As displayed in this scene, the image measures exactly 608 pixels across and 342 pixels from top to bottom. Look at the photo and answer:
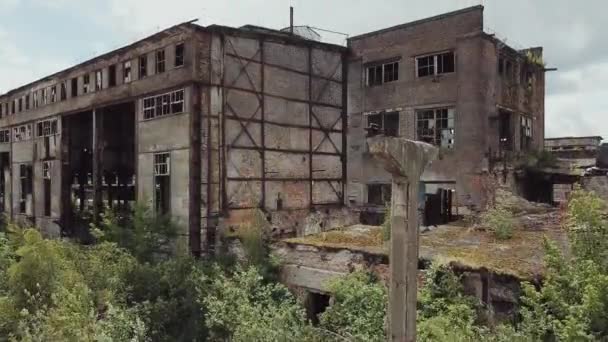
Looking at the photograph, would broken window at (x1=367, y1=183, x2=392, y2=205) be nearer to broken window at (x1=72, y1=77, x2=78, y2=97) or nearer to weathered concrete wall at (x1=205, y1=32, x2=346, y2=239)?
weathered concrete wall at (x1=205, y1=32, x2=346, y2=239)

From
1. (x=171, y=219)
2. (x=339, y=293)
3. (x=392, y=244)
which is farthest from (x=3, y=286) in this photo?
(x=392, y=244)

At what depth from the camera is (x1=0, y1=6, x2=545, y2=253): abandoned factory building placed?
18.5 metres

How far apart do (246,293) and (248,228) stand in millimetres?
3367

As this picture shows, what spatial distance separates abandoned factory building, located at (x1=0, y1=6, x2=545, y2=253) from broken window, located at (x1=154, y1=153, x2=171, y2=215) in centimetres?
6

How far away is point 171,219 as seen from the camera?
62.3 feet

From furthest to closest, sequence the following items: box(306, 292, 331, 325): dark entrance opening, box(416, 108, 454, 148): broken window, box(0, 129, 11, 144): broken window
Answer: box(0, 129, 11, 144): broken window → box(416, 108, 454, 148): broken window → box(306, 292, 331, 325): dark entrance opening

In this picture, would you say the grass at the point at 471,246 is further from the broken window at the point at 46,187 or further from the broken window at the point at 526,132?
the broken window at the point at 46,187

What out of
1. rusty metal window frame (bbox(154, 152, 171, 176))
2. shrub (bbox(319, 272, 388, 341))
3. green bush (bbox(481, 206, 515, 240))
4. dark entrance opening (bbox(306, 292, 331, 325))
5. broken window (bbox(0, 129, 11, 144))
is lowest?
dark entrance opening (bbox(306, 292, 331, 325))

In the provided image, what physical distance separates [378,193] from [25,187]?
22341mm

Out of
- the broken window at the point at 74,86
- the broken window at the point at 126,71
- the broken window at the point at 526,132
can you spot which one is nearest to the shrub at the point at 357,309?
the broken window at the point at 526,132

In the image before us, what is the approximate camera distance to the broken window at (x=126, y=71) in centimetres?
2161

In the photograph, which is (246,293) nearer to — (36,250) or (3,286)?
(36,250)

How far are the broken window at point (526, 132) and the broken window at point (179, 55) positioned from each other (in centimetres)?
1546

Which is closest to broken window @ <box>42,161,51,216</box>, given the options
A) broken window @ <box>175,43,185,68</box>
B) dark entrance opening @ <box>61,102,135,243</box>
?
dark entrance opening @ <box>61,102,135,243</box>
